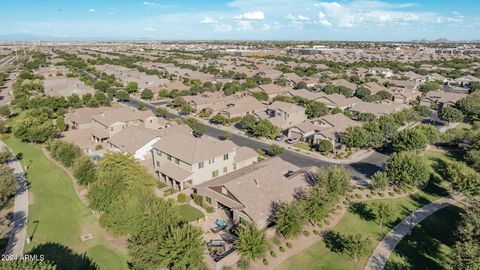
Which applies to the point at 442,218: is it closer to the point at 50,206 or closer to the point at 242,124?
the point at 242,124

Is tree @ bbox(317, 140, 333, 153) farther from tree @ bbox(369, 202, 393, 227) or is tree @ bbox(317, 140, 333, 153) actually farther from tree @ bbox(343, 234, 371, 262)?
tree @ bbox(343, 234, 371, 262)

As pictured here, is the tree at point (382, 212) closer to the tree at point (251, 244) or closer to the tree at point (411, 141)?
the tree at point (251, 244)

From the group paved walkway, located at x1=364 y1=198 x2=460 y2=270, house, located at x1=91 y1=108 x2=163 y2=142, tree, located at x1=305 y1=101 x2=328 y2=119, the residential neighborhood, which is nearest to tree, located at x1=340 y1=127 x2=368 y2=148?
the residential neighborhood

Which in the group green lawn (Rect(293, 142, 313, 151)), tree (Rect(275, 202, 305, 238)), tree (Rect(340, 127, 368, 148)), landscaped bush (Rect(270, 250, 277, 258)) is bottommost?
landscaped bush (Rect(270, 250, 277, 258))

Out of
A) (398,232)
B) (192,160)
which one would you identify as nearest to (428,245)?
(398,232)

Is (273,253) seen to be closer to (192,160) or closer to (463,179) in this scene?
(192,160)

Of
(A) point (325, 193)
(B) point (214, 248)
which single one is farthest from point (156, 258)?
(A) point (325, 193)

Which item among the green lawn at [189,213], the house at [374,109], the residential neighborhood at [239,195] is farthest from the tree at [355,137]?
the green lawn at [189,213]
